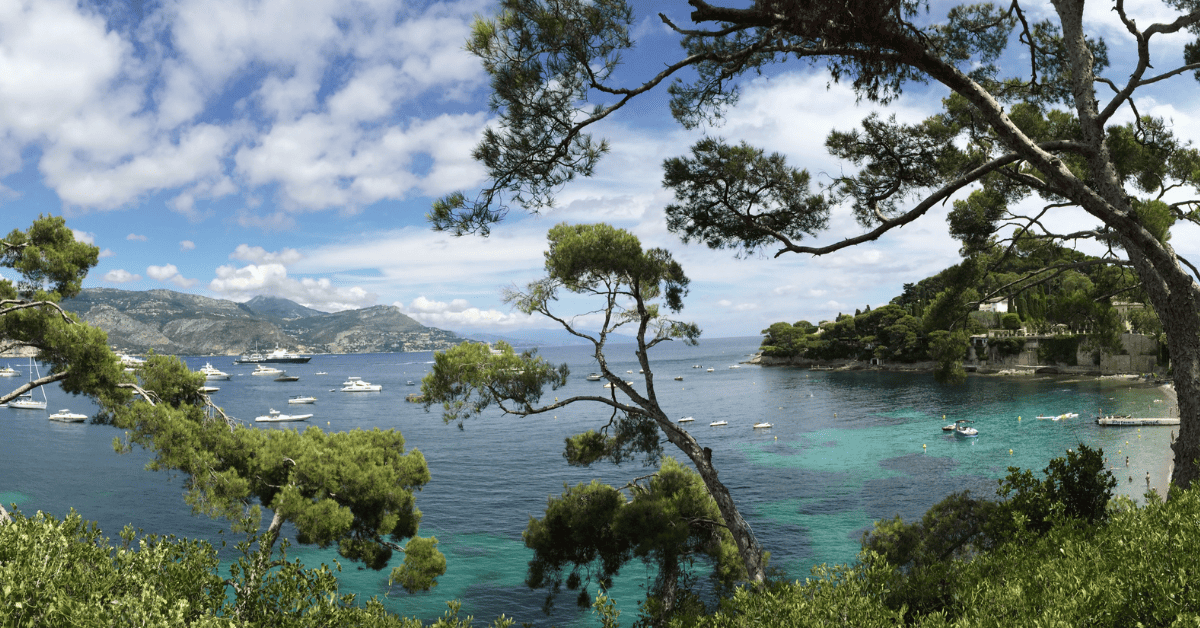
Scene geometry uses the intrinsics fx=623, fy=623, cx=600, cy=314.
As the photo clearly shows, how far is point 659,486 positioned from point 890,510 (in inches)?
651

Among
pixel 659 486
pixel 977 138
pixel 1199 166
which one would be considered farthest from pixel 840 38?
pixel 659 486

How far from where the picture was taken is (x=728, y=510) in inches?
409

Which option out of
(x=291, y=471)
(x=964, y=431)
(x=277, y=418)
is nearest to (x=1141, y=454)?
(x=964, y=431)

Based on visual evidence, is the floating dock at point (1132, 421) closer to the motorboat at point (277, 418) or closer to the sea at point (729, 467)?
the sea at point (729, 467)

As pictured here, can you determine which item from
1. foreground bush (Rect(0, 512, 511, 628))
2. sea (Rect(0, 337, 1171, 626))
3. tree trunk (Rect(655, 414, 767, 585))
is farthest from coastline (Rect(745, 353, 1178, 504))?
foreground bush (Rect(0, 512, 511, 628))

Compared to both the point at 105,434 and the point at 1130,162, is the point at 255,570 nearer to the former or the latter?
the point at 1130,162

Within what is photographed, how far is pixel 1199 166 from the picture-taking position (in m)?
8.58

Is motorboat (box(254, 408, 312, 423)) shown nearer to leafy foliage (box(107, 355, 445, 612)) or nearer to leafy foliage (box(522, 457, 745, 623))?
leafy foliage (box(107, 355, 445, 612))

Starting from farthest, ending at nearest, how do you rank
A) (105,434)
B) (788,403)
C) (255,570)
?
(788,403), (105,434), (255,570)

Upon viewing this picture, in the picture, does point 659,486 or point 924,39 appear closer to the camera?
point 924,39

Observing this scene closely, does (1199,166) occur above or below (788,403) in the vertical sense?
above

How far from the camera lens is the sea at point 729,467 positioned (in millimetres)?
19797

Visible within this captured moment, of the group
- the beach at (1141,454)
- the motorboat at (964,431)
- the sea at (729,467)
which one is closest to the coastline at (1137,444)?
the beach at (1141,454)

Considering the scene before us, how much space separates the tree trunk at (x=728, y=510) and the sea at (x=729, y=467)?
23.5 ft
